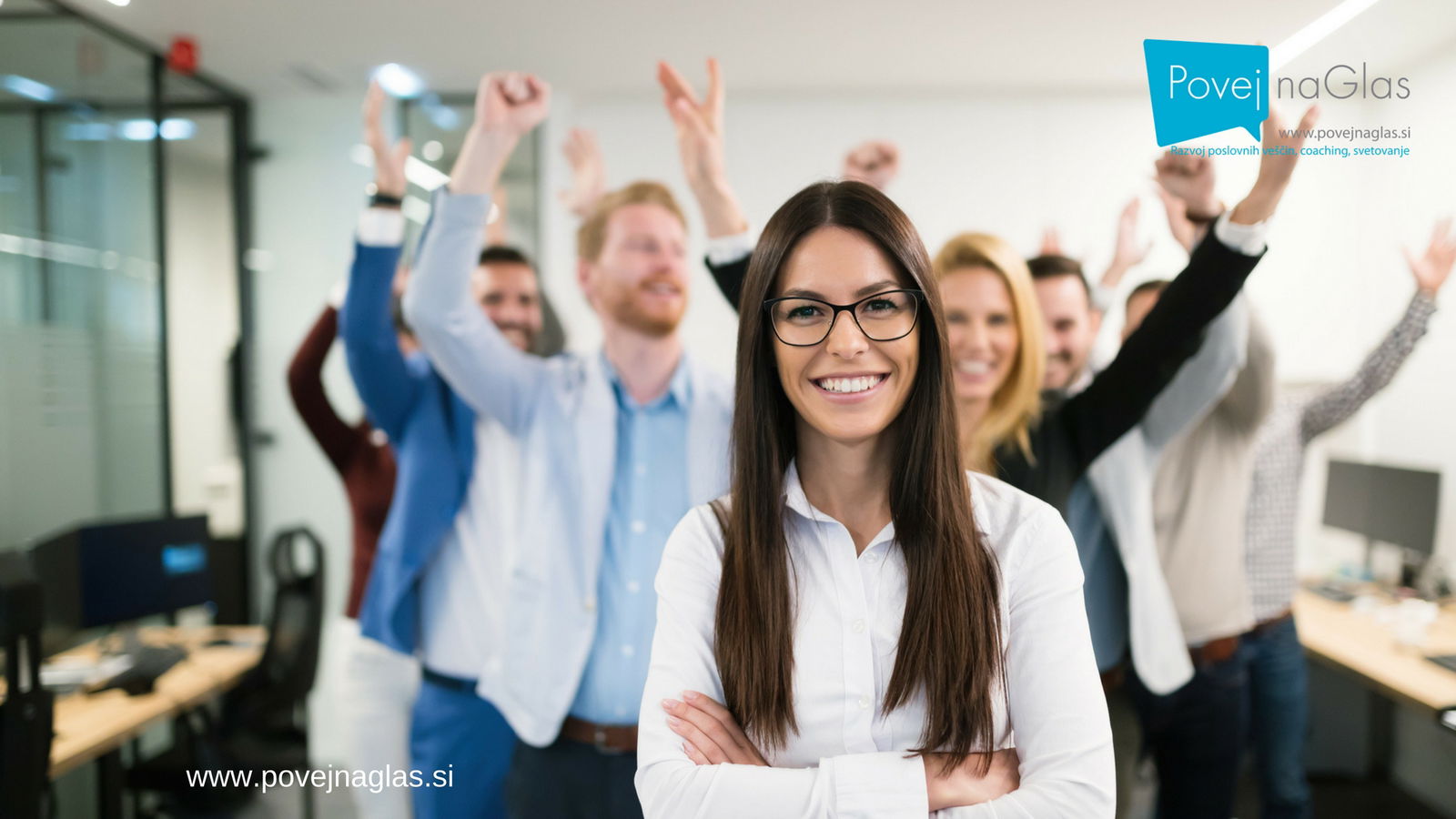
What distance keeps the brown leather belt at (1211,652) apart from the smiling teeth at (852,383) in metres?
1.64

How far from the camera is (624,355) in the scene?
6.98 ft

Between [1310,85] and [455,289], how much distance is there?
1.97 meters

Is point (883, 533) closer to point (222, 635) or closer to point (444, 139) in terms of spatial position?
point (444, 139)

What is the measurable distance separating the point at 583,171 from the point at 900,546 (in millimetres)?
1512

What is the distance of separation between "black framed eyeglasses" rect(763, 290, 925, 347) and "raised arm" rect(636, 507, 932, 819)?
16.4 inches

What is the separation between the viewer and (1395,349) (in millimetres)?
2193

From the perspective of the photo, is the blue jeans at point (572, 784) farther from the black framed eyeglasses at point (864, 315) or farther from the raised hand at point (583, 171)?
the raised hand at point (583, 171)

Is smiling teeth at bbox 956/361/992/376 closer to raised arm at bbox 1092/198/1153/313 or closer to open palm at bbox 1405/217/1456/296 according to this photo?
raised arm at bbox 1092/198/1153/313

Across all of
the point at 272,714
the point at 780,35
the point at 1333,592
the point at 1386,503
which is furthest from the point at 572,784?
the point at 1333,592

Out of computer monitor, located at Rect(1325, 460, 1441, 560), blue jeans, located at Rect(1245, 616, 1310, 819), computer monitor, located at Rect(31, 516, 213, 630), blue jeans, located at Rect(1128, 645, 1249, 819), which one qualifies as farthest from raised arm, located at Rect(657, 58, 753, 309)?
computer monitor, located at Rect(1325, 460, 1441, 560)

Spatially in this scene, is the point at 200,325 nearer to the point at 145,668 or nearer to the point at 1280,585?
the point at 145,668

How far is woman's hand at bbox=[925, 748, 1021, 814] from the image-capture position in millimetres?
1148

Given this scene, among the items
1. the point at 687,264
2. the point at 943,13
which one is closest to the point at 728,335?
the point at 687,264

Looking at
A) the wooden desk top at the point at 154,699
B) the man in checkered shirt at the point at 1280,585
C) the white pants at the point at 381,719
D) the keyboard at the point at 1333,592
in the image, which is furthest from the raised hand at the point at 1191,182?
the wooden desk top at the point at 154,699
